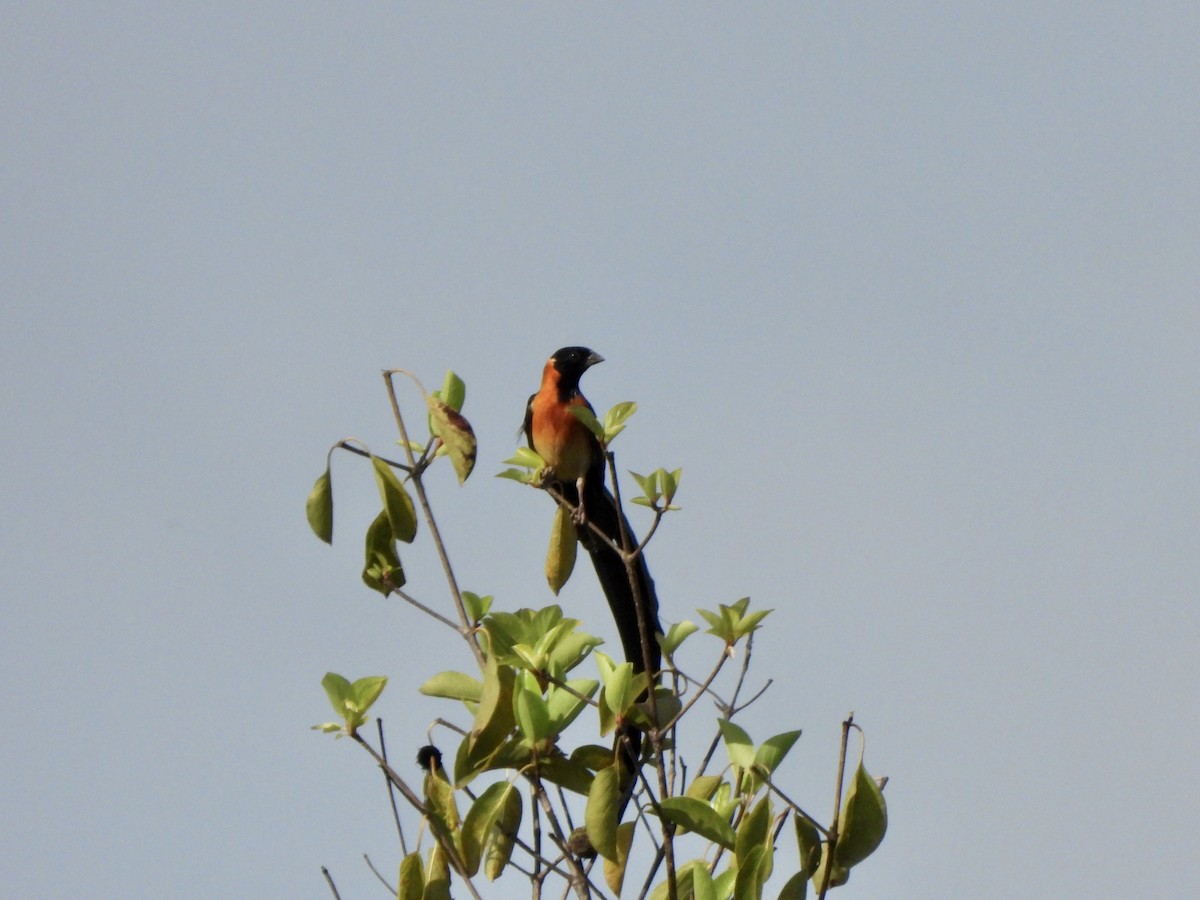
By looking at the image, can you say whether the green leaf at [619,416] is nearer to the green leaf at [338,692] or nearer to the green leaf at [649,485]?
the green leaf at [649,485]

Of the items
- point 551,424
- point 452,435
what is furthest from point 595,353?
point 452,435

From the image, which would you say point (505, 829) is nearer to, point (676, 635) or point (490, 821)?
point (490, 821)

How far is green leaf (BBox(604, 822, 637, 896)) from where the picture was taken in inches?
112

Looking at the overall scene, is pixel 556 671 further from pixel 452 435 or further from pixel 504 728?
pixel 452 435

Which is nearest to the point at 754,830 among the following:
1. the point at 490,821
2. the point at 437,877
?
the point at 490,821

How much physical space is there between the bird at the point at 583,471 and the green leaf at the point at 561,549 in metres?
0.51

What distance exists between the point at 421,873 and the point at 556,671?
492 millimetres

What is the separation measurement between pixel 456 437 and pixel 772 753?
3.17ft

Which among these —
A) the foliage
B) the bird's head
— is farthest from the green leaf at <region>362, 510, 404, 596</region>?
the bird's head

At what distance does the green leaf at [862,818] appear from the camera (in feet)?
8.11

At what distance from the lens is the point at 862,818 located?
247 centimetres

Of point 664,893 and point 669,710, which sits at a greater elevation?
point 669,710

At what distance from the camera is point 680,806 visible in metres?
2.58

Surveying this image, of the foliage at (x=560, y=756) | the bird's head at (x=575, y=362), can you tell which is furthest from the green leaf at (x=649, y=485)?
the bird's head at (x=575, y=362)
